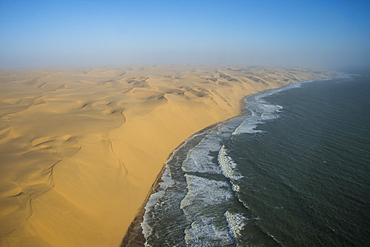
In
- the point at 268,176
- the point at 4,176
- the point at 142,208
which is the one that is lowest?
the point at 142,208

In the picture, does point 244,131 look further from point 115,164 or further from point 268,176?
point 115,164

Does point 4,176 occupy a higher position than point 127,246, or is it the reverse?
point 4,176

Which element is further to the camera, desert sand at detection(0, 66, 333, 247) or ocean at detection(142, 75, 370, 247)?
ocean at detection(142, 75, 370, 247)

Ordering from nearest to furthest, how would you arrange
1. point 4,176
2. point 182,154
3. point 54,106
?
point 4,176 < point 182,154 < point 54,106

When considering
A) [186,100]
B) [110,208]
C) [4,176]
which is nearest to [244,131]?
[186,100]

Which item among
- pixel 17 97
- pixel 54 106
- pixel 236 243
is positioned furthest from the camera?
pixel 17 97

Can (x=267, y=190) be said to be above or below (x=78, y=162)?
below

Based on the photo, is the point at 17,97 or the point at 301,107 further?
the point at 301,107

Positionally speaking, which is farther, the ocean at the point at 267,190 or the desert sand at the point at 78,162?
the ocean at the point at 267,190
